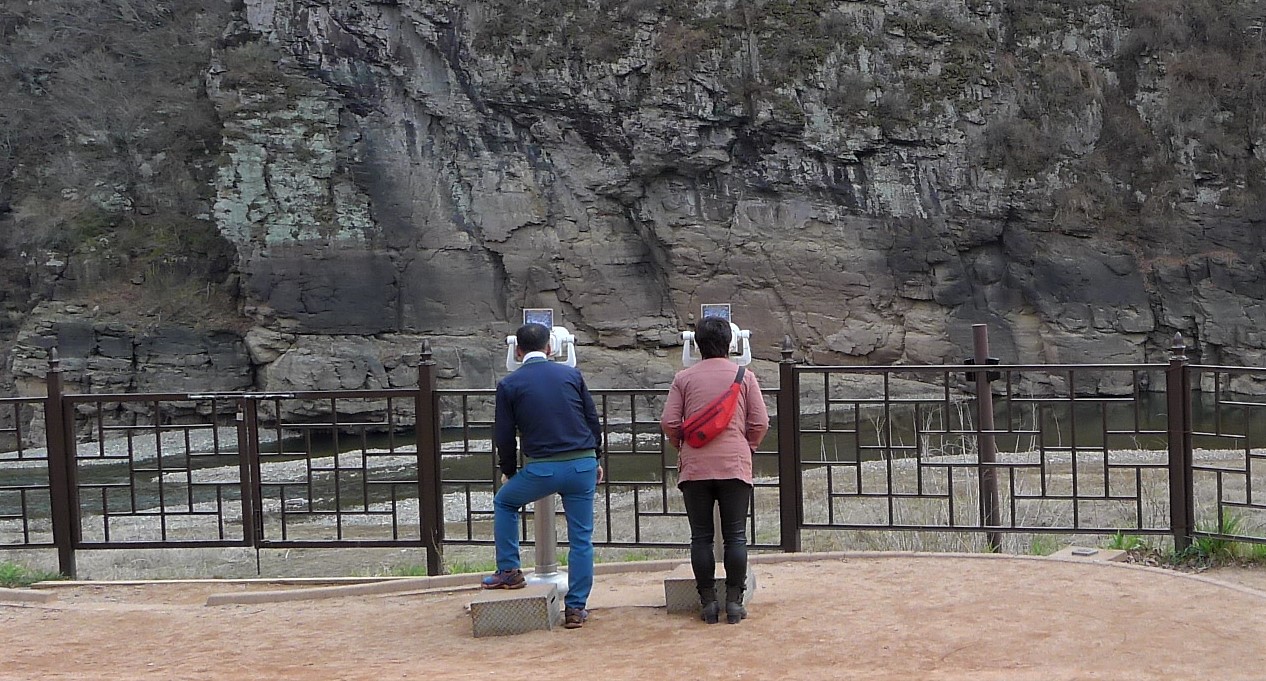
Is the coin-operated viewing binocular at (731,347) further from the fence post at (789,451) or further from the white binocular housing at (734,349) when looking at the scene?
the fence post at (789,451)

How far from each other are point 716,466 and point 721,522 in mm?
280

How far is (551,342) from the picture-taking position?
580 centimetres

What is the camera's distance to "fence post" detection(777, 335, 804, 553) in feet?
22.1

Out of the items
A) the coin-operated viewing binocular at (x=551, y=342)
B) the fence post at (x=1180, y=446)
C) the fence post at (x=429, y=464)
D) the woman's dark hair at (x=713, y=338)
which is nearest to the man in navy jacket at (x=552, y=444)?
the coin-operated viewing binocular at (x=551, y=342)

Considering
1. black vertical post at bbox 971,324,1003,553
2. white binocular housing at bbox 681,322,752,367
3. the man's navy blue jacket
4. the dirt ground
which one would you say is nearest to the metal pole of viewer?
the dirt ground

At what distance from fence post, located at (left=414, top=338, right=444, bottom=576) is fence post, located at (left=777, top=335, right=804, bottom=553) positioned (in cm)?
218

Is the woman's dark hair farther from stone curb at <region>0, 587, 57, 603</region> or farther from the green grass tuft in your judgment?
the green grass tuft

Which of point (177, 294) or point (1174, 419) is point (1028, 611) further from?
point (177, 294)

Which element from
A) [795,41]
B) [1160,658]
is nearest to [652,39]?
[795,41]

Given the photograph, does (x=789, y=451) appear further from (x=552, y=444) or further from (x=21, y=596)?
(x=21, y=596)

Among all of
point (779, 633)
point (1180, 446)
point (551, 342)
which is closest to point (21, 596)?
point (551, 342)

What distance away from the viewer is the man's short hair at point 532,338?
17.0ft

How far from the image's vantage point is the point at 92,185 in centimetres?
3170

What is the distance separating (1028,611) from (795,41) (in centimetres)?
2560
